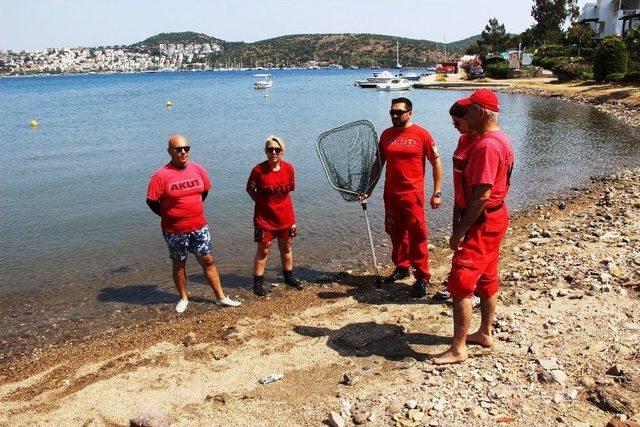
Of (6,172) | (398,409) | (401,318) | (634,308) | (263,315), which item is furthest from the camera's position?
(6,172)

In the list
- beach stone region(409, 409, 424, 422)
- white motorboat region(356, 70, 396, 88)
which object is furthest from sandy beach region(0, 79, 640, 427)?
white motorboat region(356, 70, 396, 88)

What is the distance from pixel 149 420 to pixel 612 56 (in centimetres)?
4703

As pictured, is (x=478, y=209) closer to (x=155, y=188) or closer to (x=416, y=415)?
(x=416, y=415)

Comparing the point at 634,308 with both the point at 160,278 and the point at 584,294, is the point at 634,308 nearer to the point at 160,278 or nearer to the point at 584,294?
the point at 584,294

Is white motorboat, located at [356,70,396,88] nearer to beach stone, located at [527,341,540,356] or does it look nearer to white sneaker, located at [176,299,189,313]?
white sneaker, located at [176,299,189,313]

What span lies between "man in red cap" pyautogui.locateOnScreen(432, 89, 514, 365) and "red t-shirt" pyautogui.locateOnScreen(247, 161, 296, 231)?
2.66 metres

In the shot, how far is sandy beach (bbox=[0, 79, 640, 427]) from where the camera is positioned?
432 cm

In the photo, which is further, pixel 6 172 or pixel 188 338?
pixel 6 172

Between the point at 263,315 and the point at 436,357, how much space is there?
2422 mm

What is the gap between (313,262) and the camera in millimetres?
9156

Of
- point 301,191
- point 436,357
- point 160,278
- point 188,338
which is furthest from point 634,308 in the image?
point 301,191

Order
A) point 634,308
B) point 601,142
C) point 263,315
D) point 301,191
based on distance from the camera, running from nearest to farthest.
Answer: point 634,308 → point 263,315 → point 301,191 → point 601,142

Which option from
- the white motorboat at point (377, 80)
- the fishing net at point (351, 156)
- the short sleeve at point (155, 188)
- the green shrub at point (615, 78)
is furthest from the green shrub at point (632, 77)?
the short sleeve at point (155, 188)

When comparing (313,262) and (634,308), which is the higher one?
(634,308)
